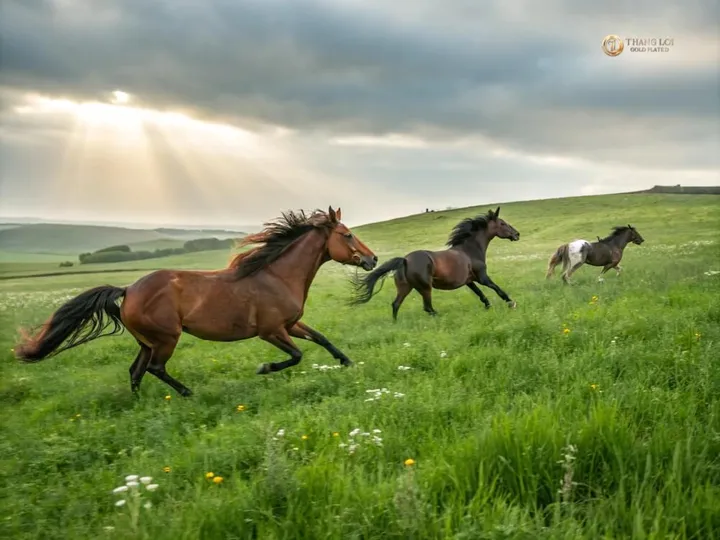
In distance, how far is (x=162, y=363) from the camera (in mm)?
7207

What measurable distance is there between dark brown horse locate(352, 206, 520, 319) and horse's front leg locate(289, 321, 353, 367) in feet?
14.0

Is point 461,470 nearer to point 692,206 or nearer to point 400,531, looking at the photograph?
point 400,531

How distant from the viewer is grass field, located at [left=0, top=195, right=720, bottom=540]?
310 centimetres

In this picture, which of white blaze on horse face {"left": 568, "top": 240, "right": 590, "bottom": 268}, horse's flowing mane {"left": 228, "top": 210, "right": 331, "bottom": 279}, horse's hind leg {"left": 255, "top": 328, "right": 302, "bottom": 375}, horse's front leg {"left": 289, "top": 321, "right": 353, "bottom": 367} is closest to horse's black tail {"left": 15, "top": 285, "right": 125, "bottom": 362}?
horse's flowing mane {"left": 228, "top": 210, "right": 331, "bottom": 279}

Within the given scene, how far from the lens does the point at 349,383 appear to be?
6.71 m

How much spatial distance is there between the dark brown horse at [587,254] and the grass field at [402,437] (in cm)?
822

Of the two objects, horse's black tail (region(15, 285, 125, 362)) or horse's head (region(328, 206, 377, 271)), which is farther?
horse's head (region(328, 206, 377, 271))

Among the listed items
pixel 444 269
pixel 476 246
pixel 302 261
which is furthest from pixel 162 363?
pixel 476 246

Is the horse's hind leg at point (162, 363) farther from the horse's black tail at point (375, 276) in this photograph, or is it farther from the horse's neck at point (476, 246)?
the horse's neck at point (476, 246)

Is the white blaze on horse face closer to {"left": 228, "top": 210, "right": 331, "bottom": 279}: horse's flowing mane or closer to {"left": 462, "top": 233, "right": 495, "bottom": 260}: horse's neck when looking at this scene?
{"left": 462, "top": 233, "right": 495, "bottom": 260}: horse's neck

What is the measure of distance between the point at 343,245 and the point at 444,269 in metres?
5.66

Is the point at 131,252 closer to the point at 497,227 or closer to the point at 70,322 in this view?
the point at 497,227

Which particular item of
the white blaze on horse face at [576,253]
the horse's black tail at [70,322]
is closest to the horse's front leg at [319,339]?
the horse's black tail at [70,322]

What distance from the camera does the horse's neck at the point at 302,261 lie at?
26.8ft
